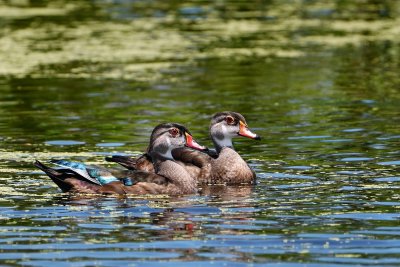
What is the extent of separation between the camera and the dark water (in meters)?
12.6

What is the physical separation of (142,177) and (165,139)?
3.01 ft

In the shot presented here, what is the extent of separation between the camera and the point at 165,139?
16.6 m

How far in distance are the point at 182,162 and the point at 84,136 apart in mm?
3330

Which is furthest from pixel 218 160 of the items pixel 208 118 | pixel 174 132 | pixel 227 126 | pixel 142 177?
pixel 208 118

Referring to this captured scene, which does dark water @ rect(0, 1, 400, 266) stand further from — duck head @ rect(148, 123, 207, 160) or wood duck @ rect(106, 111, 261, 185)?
duck head @ rect(148, 123, 207, 160)

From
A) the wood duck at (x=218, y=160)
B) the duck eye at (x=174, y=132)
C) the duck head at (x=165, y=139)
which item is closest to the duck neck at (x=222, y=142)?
the wood duck at (x=218, y=160)

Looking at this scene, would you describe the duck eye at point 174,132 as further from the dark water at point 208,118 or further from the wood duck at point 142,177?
the dark water at point 208,118

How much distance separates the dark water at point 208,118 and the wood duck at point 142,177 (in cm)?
26

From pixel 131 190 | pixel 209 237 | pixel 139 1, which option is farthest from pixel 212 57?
pixel 209 237

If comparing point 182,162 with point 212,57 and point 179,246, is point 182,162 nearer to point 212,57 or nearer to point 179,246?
point 179,246

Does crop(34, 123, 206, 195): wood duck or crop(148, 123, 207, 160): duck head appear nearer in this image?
crop(34, 123, 206, 195): wood duck

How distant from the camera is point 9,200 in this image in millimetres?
15031

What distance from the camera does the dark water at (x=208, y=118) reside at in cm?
1259

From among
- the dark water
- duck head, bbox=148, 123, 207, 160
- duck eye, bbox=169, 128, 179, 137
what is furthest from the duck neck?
duck eye, bbox=169, 128, 179, 137
